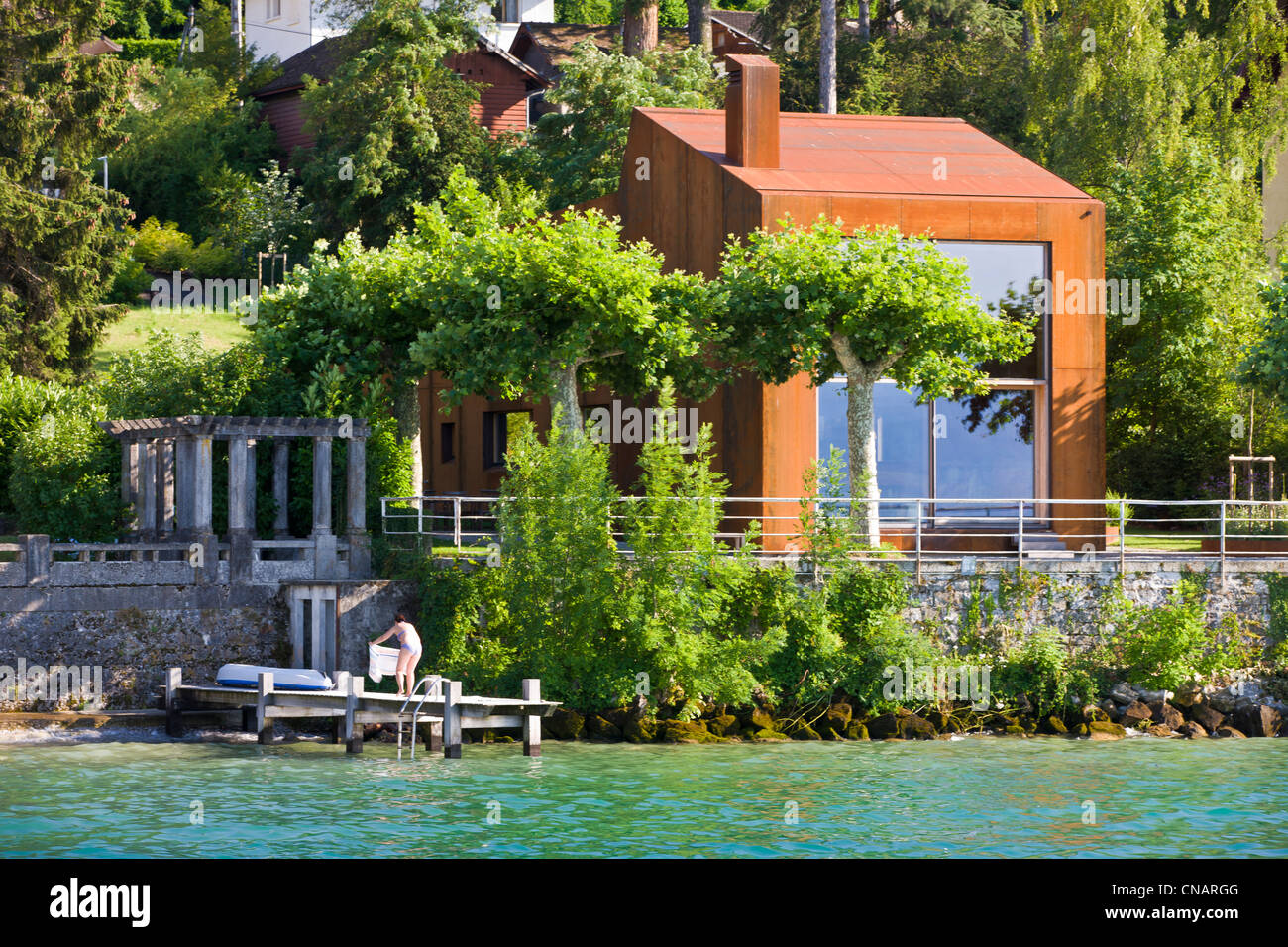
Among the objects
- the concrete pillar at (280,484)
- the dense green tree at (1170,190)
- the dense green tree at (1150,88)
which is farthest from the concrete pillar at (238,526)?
the dense green tree at (1150,88)

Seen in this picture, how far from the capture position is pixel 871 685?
2998 cm

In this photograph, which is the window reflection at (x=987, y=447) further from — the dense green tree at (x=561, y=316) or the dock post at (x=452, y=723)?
the dock post at (x=452, y=723)

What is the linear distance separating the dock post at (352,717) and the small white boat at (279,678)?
4.13 feet

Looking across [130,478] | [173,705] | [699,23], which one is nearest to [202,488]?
[130,478]

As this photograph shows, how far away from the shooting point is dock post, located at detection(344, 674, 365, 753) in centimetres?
2733

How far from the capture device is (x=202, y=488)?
29.9 meters

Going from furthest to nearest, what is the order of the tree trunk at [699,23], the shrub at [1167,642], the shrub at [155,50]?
the shrub at [155,50] → the tree trunk at [699,23] → the shrub at [1167,642]

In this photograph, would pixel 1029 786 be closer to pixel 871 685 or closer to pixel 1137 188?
pixel 871 685

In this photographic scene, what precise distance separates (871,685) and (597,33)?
58.5m

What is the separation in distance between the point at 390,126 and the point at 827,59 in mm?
15152

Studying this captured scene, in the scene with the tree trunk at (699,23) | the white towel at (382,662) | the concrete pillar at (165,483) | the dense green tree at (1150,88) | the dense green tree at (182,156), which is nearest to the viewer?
the white towel at (382,662)

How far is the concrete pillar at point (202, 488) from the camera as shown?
97.9ft

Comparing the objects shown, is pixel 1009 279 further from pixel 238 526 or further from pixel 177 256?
pixel 177 256
